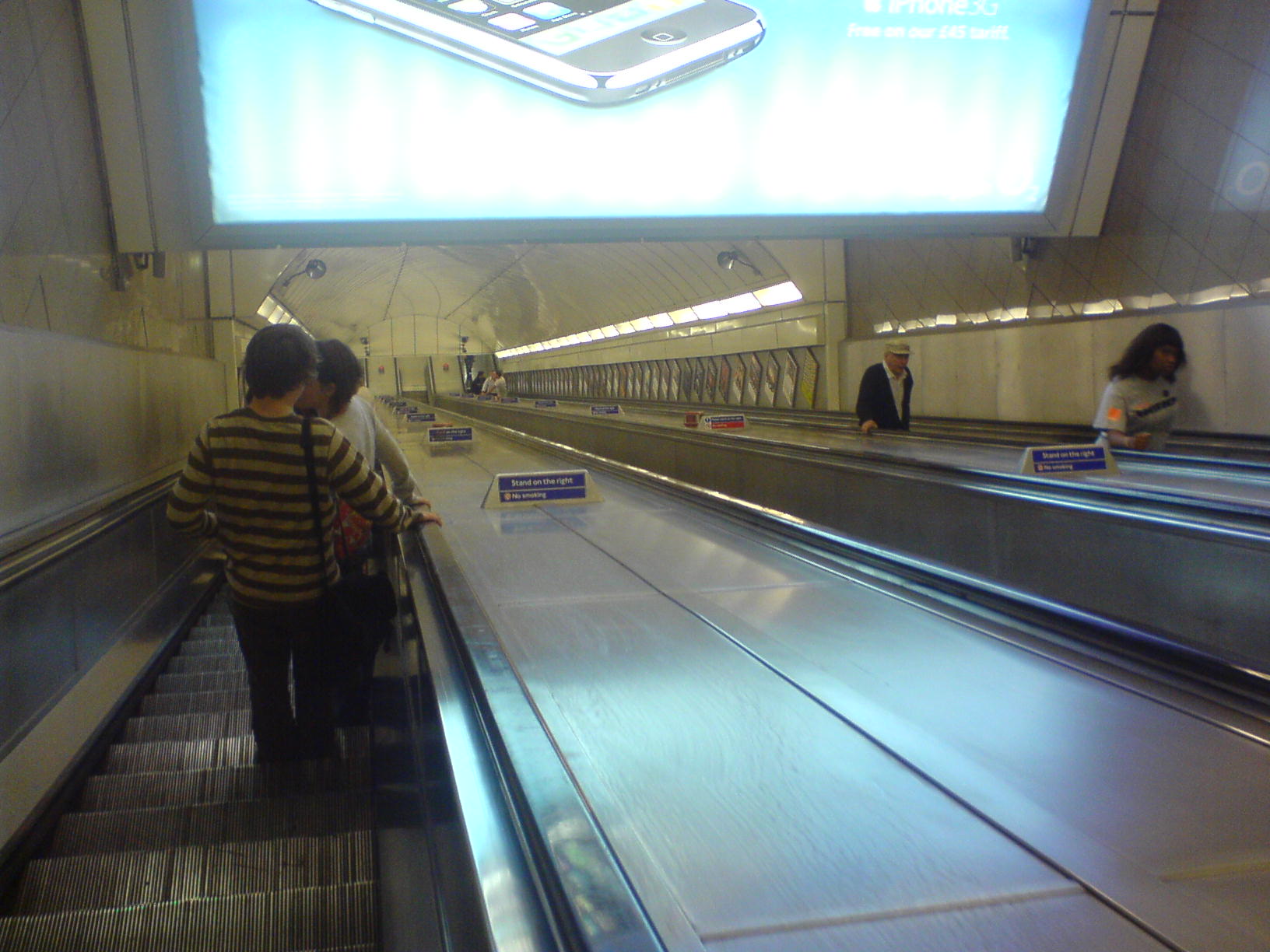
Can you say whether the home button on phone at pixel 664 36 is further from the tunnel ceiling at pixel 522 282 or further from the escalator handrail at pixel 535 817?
the tunnel ceiling at pixel 522 282

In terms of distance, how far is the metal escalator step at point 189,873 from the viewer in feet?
9.84

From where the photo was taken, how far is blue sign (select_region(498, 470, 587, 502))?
6.53 metres

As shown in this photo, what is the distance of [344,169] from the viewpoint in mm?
8430

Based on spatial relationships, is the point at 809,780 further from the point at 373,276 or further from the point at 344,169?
the point at 373,276

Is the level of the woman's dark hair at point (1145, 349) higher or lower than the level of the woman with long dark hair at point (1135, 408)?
higher

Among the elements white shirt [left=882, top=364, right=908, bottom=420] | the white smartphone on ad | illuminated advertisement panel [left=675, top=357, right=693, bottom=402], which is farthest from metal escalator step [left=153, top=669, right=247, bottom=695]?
illuminated advertisement panel [left=675, top=357, right=693, bottom=402]

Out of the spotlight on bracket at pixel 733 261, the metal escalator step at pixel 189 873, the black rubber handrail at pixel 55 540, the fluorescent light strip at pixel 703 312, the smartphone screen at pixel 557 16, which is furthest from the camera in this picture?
the fluorescent light strip at pixel 703 312

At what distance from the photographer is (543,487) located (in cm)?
699

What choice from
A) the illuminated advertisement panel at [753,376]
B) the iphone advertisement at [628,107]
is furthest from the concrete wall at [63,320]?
the illuminated advertisement panel at [753,376]

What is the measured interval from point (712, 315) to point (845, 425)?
11331mm

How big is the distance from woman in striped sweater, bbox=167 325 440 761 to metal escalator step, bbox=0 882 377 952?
879 mm

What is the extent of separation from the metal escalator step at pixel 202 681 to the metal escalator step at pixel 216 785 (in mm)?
1483

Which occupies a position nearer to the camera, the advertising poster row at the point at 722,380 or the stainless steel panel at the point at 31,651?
the stainless steel panel at the point at 31,651

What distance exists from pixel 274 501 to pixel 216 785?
137 cm
